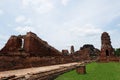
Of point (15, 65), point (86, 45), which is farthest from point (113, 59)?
point (86, 45)

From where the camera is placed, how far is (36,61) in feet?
80.4

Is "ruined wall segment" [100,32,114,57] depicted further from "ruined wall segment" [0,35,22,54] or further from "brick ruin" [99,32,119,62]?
"ruined wall segment" [0,35,22,54]

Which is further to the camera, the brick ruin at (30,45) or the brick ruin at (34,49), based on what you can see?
the brick ruin at (30,45)

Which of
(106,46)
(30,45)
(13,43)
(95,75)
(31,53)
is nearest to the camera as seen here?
(95,75)

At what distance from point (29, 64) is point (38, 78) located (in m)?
11.6

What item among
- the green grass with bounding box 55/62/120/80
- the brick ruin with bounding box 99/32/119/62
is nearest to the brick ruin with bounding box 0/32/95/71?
the green grass with bounding box 55/62/120/80

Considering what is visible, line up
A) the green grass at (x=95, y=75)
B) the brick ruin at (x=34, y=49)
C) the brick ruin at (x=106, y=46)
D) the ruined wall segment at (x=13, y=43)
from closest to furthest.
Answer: the green grass at (x=95, y=75) → the brick ruin at (x=34, y=49) → the ruined wall segment at (x=13, y=43) → the brick ruin at (x=106, y=46)

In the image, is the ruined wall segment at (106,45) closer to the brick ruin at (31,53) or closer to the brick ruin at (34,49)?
the brick ruin at (31,53)

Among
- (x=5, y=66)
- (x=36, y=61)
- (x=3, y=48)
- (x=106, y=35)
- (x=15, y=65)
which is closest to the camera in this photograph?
(x=5, y=66)

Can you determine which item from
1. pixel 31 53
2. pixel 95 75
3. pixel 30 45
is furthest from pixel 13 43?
pixel 95 75

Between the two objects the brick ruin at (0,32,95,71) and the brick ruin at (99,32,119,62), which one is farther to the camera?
the brick ruin at (99,32,119,62)

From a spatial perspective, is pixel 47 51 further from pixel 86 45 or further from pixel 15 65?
pixel 86 45

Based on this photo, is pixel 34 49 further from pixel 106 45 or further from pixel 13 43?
pixel 106 45

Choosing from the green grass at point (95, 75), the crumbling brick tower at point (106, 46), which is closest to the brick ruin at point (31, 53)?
the crumbling brick tower at point (106, 46)
